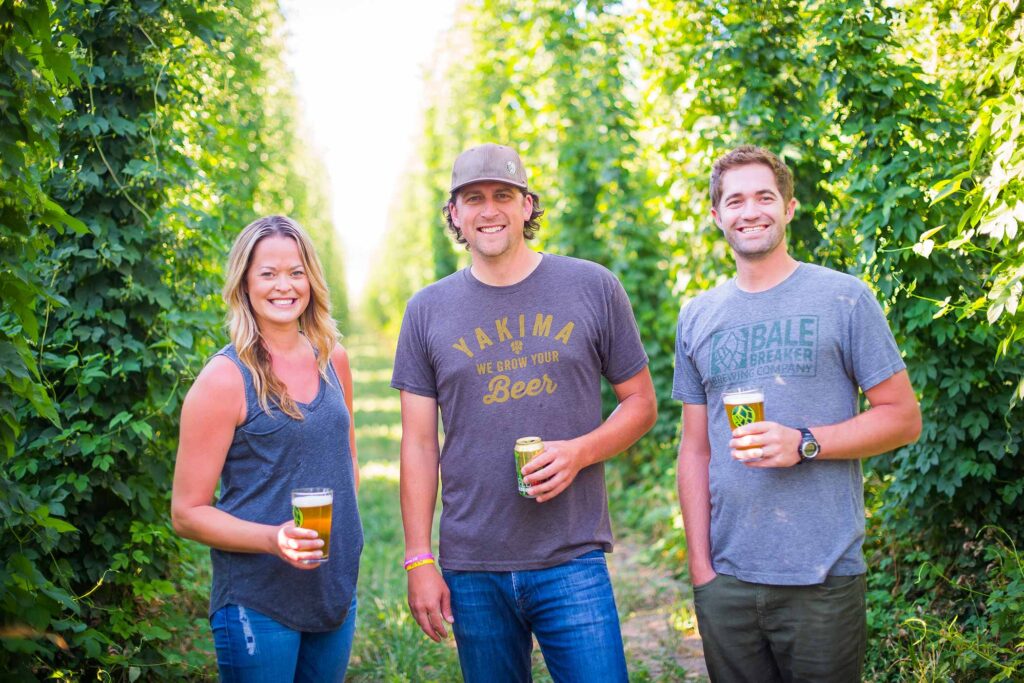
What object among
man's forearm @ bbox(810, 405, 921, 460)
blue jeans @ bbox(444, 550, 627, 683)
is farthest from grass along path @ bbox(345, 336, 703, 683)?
man's forearm @ bbox(810, 405, 921, 460)

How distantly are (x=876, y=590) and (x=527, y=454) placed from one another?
3.07m

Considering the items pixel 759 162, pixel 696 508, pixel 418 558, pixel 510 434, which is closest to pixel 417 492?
pixel 418 558

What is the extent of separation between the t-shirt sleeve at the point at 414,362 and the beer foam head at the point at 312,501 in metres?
0.74

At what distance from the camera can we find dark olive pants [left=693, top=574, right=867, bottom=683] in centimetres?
263

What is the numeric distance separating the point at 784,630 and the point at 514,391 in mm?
1128

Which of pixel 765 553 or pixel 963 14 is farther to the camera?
pixel 963 14

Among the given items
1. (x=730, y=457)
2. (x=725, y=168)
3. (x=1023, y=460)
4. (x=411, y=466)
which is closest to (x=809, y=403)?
(x=730, y=457)

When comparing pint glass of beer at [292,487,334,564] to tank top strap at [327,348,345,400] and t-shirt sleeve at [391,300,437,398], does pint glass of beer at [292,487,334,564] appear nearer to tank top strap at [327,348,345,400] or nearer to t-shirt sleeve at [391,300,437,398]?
tank top strap at [327,348,345,400]

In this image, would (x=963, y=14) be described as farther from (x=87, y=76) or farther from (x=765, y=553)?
(x=87, y=76)

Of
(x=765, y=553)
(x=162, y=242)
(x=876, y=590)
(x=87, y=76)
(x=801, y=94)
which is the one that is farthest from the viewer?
(x=801, y=94)

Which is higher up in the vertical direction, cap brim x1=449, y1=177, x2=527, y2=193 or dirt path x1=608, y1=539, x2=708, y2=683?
cap brim x1=449, y1=177, x2=527, y2=193

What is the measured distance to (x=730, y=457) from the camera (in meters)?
2.82

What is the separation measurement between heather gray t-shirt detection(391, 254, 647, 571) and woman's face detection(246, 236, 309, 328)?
466 mm

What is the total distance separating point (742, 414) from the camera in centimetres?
262
